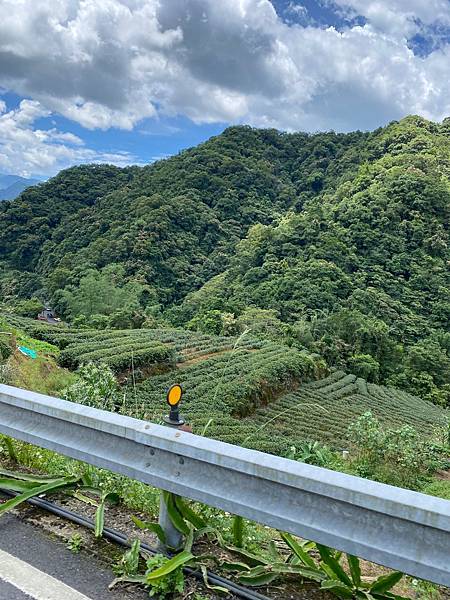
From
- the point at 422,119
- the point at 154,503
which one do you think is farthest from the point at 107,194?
the point at 154,503

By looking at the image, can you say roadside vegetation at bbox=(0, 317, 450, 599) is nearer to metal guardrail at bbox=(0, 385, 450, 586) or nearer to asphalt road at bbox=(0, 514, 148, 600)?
asphalt road at bbox=(0, 514, 148, 600)

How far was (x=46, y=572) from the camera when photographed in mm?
1799

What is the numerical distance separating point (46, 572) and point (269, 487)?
83 cm

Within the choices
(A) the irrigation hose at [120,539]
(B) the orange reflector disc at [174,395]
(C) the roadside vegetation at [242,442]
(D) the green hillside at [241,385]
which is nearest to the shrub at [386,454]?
(C) the roadside vegetation at [242,442]

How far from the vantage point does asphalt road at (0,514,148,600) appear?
1688mm

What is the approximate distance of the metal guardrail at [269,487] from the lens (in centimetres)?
141

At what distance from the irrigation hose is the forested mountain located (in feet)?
108

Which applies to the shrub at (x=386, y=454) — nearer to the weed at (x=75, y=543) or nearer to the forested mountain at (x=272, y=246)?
the weed at (x=75, y=543)

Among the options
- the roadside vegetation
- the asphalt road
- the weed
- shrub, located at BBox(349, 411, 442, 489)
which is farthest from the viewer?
shrub, located at BBox(349, 411, 442, 489)

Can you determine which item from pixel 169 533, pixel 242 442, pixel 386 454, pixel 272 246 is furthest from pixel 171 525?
pixel 272 246

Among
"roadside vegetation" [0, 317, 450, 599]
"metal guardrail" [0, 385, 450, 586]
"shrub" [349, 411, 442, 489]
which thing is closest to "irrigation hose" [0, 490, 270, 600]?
"roadside vegetation" [0, 317, 450, 599]

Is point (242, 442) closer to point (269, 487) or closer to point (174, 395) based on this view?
point (174, 395)

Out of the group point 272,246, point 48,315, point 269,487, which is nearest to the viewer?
point 269,487

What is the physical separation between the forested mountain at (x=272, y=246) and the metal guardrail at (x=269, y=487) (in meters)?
33.1
